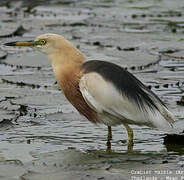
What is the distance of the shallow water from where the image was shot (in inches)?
189

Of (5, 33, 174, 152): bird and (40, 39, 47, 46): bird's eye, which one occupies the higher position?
(40, 39, 47, 46): bird's eye

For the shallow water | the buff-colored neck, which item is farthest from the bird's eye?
the shallow water

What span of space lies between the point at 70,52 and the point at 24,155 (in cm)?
88

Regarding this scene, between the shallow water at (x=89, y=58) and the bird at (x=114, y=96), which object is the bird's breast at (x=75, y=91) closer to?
the bird at (x=114, y=96)

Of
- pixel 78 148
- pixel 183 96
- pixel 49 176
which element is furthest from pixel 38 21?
pixel 49 176

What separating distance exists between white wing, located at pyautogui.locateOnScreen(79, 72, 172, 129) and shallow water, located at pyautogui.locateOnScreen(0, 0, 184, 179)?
194 mm

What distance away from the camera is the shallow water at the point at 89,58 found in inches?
189

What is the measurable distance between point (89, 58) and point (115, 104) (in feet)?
9.52

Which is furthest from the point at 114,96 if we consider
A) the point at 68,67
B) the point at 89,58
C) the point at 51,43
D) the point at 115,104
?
the point at 89,58

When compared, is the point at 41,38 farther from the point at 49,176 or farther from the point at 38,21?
the point at 38,21

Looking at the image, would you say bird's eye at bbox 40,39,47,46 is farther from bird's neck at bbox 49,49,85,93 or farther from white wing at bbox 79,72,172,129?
white wing at bbox 79,72,172,129

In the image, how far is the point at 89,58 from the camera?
750cm

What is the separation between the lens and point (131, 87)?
15.2 ft

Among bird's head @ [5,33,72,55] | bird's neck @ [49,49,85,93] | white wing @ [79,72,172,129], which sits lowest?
white wing @ [79,72,172,129]
